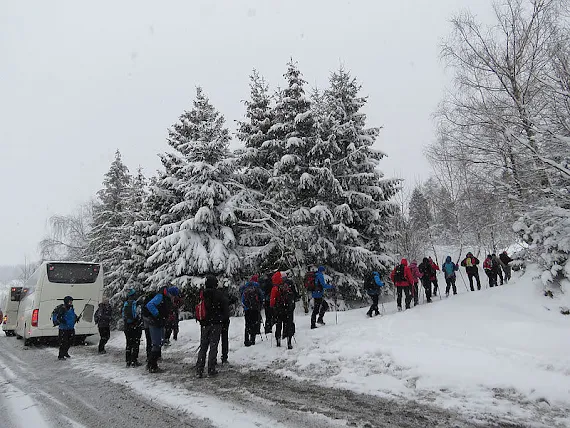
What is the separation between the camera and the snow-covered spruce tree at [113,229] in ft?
72.3

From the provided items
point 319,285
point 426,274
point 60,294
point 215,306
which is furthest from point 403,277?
point 60,294

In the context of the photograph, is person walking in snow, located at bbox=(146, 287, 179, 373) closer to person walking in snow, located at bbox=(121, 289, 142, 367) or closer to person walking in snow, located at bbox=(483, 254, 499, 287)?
person walking in snow, located at bbox=(121, 289, 142, 367)

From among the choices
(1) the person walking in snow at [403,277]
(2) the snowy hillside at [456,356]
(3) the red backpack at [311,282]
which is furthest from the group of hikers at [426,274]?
(3) the red backpack at [311,282]


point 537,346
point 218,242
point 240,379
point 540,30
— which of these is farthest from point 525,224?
point 218,242

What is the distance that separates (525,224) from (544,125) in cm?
300

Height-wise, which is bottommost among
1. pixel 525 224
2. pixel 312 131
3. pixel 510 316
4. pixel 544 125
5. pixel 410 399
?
pixel 410 399

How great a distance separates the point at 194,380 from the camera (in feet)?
23.5

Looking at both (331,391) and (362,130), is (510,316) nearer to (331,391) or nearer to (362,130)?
(331,391)

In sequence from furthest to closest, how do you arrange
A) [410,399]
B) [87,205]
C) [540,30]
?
[87,205], [540,30], [410,399]

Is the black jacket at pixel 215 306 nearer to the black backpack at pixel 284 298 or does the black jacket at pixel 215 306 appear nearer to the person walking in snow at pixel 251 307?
the black backpack at pixel 284 298

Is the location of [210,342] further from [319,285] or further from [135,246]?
[135,246]

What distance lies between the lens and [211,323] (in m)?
7.69

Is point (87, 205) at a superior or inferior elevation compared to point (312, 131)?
superior

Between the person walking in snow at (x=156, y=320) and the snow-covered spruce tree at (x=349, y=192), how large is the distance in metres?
8.69
